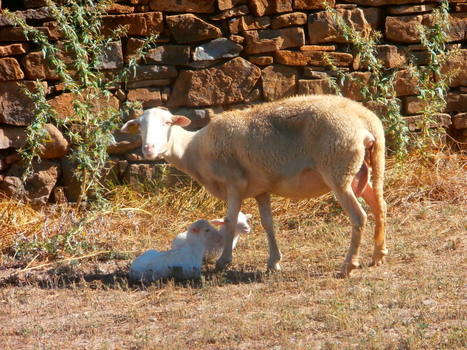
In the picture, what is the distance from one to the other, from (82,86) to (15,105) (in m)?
0.79

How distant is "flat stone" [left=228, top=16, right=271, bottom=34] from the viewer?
9.55 meters

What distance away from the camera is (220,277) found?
705 centimetres

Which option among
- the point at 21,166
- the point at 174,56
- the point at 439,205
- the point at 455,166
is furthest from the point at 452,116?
the point at 21,166

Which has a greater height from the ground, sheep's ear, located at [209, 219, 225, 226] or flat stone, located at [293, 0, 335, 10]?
flat stone, located at [293, 0, 335, 10]

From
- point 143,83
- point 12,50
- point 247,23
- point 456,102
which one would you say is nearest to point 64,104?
point 12,50

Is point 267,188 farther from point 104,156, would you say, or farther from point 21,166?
point 21,166

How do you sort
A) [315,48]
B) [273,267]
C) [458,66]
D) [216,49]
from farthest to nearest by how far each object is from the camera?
[458,66], [315,48], [216,49], [273,267]

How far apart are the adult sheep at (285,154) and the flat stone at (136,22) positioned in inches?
76.1

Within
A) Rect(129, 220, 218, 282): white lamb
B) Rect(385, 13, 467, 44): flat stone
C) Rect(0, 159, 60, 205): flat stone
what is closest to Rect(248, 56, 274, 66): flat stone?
Rect(385, 13, 467, 44): flat stone

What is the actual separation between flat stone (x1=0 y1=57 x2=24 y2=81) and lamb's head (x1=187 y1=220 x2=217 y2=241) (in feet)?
10.1

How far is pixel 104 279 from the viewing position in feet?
24.4

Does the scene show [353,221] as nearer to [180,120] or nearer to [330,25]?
[180,120]

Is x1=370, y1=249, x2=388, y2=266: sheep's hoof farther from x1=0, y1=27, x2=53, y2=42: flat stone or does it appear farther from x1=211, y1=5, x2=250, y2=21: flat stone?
x1=0, y1=27, x2=53, y2=42: flat stone

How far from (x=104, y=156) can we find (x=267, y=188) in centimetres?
229
